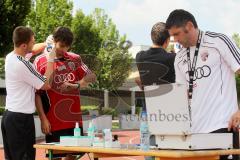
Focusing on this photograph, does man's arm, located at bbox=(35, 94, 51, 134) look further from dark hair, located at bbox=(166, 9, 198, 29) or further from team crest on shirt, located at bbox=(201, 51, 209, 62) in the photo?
team crest on shirt, located at bbox=(201, 51, 209, 62)

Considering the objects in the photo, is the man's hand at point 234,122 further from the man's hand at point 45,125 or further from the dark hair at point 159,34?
the man's hand at point 45,125

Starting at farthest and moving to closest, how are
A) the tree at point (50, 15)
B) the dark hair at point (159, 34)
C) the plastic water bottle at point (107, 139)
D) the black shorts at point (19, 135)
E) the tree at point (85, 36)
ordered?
1. the tree at point (85, 36)
2. the tree at point (50, 15)
3. the dark hair at point (159, 34)
4. the black shorts at point (19, 135)
5. the plastic water bottle at point (107, 139)

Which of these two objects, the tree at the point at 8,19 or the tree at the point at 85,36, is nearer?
the tree at the point at 8,19

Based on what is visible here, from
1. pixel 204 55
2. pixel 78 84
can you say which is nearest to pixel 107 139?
pixel 204 55

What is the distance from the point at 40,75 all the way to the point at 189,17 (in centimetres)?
210

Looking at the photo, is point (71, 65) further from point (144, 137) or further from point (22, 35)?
point (144, 137)

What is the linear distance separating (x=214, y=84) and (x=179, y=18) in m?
0.63

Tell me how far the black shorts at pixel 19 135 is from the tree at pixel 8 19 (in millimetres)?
20692

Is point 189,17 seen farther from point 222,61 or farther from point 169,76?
point 169,76

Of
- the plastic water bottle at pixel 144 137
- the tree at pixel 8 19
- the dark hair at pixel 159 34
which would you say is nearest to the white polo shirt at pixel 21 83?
the dark hair at pixel 159 34

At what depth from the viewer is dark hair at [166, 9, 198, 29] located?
4582mm

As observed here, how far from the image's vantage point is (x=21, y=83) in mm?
6055

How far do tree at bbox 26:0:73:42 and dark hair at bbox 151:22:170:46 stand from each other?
33.8 metres

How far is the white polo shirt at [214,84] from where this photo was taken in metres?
4.58
